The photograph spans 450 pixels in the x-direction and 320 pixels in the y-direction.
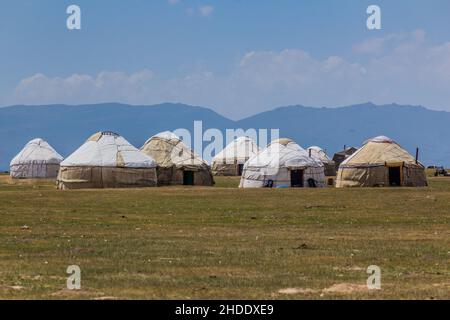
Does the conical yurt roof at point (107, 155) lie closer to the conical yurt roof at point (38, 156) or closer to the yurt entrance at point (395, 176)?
the yurt entrance at point (395, 176)

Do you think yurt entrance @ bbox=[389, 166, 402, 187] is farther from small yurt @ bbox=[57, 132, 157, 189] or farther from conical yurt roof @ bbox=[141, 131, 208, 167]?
small yurt @ bbox=[57, 132, 157, 189]

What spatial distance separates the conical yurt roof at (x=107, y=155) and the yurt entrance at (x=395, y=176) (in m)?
16.6

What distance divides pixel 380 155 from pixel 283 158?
682 cm

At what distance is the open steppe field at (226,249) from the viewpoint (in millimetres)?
13984

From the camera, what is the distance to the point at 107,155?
59.6 metres

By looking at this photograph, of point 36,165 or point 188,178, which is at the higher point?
point 36,165

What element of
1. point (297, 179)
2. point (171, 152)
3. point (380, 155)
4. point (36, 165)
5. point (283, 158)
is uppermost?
point (171, 152)

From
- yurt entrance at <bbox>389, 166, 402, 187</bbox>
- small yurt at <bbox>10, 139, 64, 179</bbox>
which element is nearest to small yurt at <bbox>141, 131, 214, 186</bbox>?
yurt entrance at <bbox>389, 166, 402, 187</bbox>

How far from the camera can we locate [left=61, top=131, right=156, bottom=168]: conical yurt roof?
58.9 metres

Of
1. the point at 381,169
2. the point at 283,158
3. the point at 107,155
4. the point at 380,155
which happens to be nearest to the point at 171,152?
the point at 107,155

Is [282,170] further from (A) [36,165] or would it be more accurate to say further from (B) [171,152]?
(A) [36,165]

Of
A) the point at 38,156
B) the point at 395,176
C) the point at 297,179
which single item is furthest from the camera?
the point at 38,156
